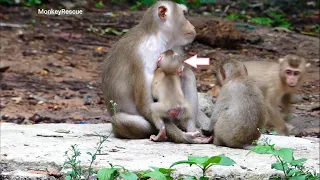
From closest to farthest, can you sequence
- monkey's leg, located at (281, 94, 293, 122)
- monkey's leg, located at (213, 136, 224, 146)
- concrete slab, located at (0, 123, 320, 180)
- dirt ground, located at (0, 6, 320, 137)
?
1. concrete slab, located at (0, 123, 320, 180)
2. monkey's leg, located at (213, 136, 224, 146)
3. monkey's leg, located at (281, 94, 293, 122)
4. dirt ground, located at (0, 6, 320, 137)

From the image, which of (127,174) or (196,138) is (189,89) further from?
(127,174)

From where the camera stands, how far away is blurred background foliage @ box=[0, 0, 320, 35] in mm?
17395

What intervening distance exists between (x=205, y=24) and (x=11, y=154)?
32.2 ft

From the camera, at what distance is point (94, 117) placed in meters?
10.3

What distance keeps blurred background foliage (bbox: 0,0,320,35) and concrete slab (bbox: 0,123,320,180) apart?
9796mm

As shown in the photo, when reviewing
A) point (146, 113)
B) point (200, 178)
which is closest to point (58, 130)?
point (146, 113)

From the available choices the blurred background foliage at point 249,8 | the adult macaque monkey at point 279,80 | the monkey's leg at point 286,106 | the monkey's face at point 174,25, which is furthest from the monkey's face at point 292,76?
the blurred background foliage at point 249,8

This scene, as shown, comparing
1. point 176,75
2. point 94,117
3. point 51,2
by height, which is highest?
point 51,2

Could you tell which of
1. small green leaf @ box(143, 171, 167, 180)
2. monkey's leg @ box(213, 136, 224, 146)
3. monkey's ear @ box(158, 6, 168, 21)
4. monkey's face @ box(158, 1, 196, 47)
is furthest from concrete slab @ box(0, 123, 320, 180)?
monkey's ear @ box(158, 6, 168, 21)

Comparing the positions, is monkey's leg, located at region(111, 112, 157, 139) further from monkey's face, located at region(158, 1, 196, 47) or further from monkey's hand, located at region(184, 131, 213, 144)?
monkey's face, located at region(158, 1, 196, 47)

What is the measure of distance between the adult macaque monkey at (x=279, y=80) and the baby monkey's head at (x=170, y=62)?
2942 millimetres

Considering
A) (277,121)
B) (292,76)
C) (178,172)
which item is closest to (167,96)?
(178,172)

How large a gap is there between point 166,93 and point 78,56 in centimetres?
699

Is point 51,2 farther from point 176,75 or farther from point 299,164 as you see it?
point 299,164
